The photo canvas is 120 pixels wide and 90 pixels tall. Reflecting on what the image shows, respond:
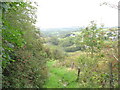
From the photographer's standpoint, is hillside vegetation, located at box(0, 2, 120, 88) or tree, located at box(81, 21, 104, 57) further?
tree, located at box(81, 21, 104, 57)

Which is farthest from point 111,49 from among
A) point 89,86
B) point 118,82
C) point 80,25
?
point 80,25

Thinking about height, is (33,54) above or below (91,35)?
below

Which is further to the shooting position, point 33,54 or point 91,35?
point 91,35

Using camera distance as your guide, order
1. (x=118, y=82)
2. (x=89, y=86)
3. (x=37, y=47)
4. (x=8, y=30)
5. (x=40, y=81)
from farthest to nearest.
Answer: (x=37, y=47)
(x=40, y=81)
(x=89, y=86)
(x=118, y=82)
(x=8, y=30)

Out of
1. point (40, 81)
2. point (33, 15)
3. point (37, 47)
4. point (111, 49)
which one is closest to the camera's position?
point (111, 49)

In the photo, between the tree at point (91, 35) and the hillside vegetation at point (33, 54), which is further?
the tree at point (91, 35)

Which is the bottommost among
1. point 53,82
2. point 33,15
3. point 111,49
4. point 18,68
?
point 53,82

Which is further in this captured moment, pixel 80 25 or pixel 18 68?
pixel 80 25

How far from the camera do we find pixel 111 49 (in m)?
4.14

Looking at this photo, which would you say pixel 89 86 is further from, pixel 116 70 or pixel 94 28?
pixel 94 28

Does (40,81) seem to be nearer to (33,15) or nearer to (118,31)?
(33,15)

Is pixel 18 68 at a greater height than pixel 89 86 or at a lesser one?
greater

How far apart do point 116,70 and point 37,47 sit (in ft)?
20.5

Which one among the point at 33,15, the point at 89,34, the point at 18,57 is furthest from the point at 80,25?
the point at 18,57
